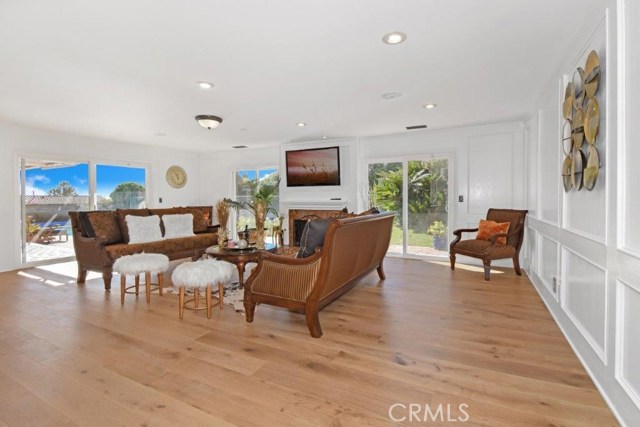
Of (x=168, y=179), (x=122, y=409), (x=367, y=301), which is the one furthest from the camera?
(x=168, y=179)

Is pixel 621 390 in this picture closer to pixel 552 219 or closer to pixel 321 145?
pixel 552 219

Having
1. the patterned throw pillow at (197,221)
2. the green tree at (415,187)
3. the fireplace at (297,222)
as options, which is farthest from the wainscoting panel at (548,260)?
the patterned throw pillow at (197,221)

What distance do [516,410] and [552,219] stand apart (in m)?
2.29

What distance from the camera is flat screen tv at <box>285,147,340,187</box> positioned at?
6621 mm

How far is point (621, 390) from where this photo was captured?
5.58ft

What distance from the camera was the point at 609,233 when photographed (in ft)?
6.02

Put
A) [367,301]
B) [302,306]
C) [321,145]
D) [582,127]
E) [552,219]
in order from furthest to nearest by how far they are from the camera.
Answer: [321,145]
[367,301]
[552,219]
[302,306]
[582,127]

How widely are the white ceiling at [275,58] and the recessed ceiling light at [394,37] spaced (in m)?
0.05

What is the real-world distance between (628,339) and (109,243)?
5719 millimetres

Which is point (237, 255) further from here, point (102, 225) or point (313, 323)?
point (102, 225)

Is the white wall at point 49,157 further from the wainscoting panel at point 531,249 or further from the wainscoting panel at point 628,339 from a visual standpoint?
Result: the wainscoting panel at point 628,339

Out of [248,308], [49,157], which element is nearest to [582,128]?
[248,308]

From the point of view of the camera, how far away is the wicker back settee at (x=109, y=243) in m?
4.31

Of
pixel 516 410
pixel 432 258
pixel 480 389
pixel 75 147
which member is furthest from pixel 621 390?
pixel 75 147
